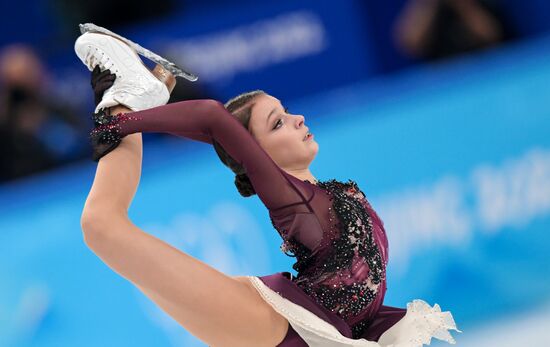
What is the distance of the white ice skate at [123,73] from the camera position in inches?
148

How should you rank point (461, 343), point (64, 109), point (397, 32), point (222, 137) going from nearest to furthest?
point (222, 137) → point (461, 343) → point (64, 109) → point (397, 32)

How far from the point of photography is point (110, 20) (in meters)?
6.89

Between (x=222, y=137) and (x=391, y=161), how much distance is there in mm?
2059

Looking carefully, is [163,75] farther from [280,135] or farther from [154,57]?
[280,135]

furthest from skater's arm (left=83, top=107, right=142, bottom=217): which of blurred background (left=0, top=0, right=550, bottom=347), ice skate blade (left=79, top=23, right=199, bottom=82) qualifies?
blurred background (left=0, top=0, right=550, bottom=347)

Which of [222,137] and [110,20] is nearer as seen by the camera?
[222,137]

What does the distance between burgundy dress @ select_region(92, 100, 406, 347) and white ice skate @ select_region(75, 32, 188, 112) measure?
0.39 feet

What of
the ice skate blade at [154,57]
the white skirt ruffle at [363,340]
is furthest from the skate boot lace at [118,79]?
the white skirt ruffle at [363,340]

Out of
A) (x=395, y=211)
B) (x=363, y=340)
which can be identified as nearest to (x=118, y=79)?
(x=363, y=340)

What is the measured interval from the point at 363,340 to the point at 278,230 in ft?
1.53

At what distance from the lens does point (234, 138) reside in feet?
11.6

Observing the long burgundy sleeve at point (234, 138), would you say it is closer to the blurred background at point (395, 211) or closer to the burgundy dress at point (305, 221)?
the burgundy dress at point (305, 221)

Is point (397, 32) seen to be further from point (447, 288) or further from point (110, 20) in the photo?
point (447, 288)

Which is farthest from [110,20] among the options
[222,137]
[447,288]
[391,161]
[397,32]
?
[222,137]
